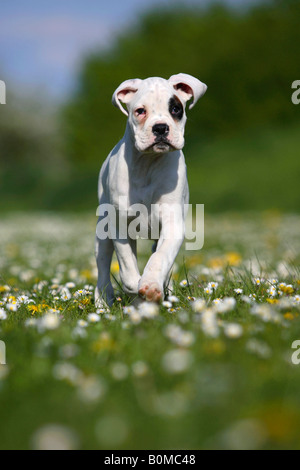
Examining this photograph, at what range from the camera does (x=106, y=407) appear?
225 cm

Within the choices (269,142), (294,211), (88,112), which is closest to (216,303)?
(294,211)

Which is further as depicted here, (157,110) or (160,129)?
(157,110)

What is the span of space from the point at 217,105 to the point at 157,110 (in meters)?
24.1

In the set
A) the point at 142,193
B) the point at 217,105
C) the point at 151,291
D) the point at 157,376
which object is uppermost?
the point at 217,105

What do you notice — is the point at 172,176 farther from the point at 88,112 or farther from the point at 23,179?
the point at 88,112

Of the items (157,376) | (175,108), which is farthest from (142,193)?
(157,376)

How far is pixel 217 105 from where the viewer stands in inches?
1091

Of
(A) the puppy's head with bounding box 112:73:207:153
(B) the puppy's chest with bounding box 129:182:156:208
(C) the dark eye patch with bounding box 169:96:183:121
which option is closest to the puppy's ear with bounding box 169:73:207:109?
(A) the puppy's head with bounding box 112:73:207:153

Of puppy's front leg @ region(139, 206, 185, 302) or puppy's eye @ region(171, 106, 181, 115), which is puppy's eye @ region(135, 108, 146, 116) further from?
puppy's front leg @ region(139, 206, 185, 302)

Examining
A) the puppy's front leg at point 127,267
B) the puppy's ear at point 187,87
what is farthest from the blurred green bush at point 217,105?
the puppy's front leg at point 127,267

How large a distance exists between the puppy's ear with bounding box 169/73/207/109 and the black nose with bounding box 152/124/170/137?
0.46m

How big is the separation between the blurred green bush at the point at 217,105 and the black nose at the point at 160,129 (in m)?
14.7

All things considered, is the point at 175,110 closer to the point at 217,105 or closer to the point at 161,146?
the point at 161,146

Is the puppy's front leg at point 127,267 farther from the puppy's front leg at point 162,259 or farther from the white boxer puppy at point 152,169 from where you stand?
the puppy's front leg at point 162,259
